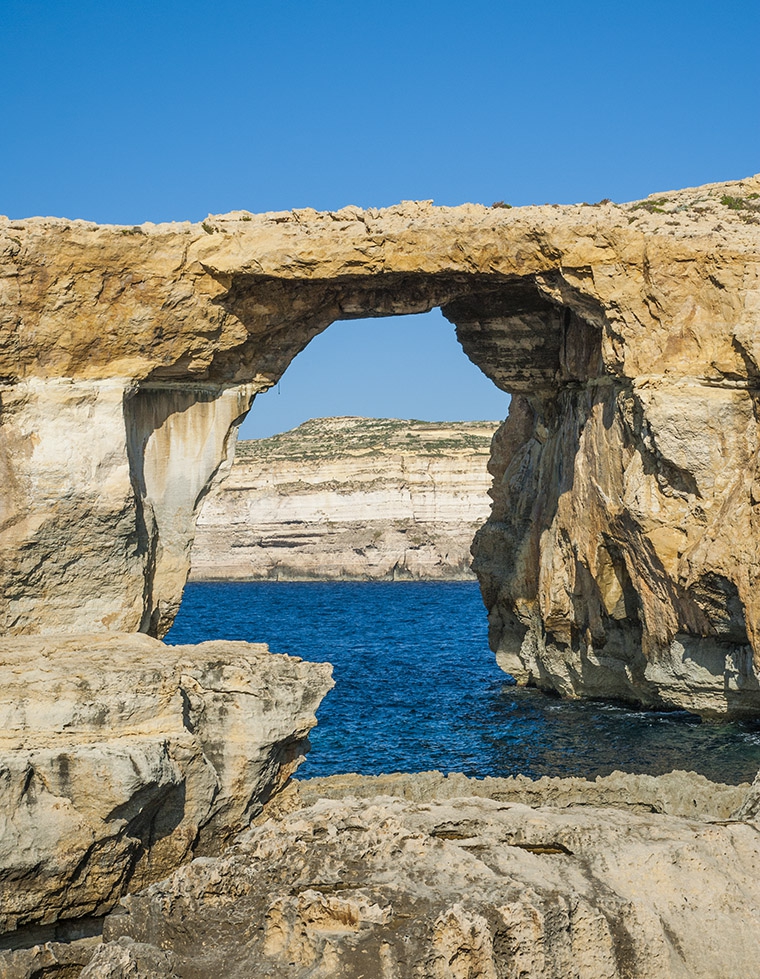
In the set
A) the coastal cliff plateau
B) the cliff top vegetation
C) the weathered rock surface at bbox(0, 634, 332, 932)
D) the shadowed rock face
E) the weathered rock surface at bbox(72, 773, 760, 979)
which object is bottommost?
the coastal cliff plateau

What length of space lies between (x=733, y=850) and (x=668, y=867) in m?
0.72

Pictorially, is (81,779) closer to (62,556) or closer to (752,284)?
(62,556)

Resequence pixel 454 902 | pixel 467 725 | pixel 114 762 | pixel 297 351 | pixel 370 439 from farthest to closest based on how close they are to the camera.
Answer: pixel 370 439
pixel 467 725
pixel 297 351
pixel 114 762
pixel 454 902

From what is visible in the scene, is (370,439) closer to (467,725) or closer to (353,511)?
(353,511)

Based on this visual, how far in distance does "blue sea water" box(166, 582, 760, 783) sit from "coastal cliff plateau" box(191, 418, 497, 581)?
1508 inches

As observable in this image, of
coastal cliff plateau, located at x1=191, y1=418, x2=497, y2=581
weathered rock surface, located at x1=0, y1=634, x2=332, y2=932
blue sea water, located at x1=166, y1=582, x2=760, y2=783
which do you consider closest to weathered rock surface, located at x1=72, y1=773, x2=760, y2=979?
weathered rock surface, located at x1=0, y1=634, x2=332, y2=932

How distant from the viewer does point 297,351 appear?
2467 cm

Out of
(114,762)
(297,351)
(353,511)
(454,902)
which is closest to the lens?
(454,902)

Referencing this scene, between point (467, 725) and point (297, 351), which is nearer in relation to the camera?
point (297, 351)

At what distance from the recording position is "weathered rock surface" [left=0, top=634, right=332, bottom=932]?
12.7 metres

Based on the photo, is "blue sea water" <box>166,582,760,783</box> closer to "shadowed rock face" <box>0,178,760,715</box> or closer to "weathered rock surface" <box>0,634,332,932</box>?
"shadowed rock face" <box>0,178,760,715</box>

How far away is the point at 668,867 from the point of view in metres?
8.57

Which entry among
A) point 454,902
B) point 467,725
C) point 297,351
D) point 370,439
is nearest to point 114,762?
point 454,902

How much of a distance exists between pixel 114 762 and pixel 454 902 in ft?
20.2
